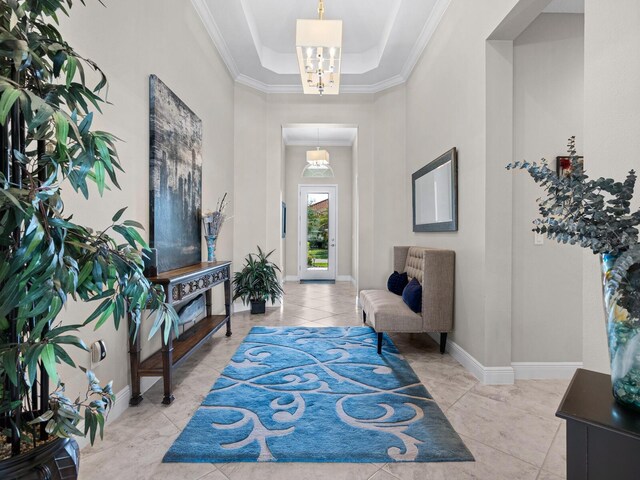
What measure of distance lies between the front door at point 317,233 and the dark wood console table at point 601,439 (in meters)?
7.40

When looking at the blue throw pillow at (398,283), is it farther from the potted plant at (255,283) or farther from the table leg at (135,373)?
the table leg at (135,373)

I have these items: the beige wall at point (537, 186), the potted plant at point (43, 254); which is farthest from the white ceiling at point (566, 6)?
the potted plant at point (43, 254)

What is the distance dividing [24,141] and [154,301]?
56cm

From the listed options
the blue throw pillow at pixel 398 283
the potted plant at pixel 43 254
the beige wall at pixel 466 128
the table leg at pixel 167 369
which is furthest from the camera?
the blue throw pillow at pixel 398 283

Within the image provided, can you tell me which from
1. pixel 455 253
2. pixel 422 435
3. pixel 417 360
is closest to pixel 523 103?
pixel 455 253

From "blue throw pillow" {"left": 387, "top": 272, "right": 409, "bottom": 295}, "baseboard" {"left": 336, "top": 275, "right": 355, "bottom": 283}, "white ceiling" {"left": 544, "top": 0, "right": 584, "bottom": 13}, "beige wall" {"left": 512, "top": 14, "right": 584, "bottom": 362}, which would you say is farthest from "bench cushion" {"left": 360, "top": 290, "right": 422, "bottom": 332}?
"baseboard" {"left": 336, "top": 275, "right": 355, "bottom": 283}

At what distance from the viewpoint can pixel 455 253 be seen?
3.14 m

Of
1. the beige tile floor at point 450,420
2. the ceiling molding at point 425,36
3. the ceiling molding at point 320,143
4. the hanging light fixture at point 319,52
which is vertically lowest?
the beige tile floor at point 450,420

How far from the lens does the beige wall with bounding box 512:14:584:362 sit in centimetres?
265

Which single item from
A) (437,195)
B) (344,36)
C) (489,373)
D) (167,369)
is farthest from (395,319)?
(344,36)

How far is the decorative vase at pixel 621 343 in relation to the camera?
81 cm

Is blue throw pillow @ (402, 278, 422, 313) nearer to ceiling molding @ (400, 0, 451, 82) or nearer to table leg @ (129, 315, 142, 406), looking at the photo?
table leg @ (129, 315, 142, 406)

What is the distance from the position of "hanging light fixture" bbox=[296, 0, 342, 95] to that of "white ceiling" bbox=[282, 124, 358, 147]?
131 inches

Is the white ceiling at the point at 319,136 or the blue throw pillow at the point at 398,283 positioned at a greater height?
the white ceiling at the point at 319,136
